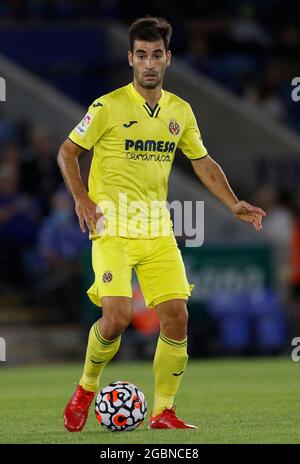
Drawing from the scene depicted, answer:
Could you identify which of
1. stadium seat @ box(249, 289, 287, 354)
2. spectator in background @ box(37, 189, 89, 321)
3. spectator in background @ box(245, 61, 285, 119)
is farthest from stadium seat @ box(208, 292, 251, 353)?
spectator in background @ box(245, 61, 285, 119)

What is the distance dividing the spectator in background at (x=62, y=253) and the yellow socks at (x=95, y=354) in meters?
7.53

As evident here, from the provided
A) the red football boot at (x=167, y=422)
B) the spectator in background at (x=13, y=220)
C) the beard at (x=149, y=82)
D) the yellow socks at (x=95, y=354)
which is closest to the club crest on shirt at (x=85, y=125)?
the beard at (x=149, y=82)

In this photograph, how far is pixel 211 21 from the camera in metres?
22.9

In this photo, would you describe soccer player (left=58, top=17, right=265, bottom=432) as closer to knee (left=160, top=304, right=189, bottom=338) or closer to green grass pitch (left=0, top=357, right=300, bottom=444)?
knee (left=160, top=304, right=189, bottom=338)

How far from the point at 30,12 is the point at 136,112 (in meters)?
13.1

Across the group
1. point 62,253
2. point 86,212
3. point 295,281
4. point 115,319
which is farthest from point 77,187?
point 295,281

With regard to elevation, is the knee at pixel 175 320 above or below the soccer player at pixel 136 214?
below

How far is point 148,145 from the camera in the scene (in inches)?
331

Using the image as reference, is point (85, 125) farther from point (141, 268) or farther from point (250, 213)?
point (250, 213)

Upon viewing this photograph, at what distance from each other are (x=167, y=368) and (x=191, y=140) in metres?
1.51

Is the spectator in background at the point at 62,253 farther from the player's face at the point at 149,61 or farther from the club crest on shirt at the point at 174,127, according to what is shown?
the player's face at the point at 149,61

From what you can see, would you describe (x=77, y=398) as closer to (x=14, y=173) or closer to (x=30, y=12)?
(x=14, y=173)

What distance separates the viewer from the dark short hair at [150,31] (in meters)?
8.27
